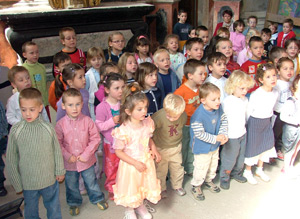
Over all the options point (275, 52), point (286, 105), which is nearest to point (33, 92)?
point (286, 105)

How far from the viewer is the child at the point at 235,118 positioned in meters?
2.96

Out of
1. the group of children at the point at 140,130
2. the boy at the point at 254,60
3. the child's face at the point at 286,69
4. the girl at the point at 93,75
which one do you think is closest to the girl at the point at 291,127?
the group of children at the point at 140,130

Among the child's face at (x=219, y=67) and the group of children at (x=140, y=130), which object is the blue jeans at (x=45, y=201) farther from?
the child's face at (x=219, y=67)

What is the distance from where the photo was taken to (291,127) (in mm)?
3463

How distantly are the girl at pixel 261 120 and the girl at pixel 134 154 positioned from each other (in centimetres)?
123

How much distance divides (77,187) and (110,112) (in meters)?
0.81

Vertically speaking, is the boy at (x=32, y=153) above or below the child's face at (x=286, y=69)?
below

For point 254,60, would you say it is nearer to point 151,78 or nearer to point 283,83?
point 283,83

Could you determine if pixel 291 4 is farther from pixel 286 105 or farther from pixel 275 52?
pixel 286 105

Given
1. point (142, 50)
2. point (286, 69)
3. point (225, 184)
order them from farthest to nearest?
point (142, 50) → point (286, 69) → point (225, 184)

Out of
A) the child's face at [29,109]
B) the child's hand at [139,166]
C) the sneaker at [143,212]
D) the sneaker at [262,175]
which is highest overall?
the child's face at [29,109]

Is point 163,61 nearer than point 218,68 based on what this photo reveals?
No

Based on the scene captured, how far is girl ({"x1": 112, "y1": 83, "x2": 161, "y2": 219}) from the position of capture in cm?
247

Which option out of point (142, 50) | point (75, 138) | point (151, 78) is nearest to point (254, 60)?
point (142, 50)
